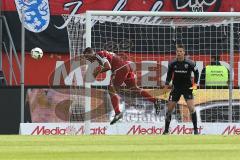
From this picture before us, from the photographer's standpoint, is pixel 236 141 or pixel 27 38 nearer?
pixel 236 141

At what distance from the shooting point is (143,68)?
70.6 feet

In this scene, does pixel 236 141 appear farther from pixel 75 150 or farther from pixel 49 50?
pixel 49 50

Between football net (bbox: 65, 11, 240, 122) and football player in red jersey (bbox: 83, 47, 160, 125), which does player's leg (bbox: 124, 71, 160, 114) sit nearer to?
football player in red jersey (bbox: 83, 47, 160, 125)

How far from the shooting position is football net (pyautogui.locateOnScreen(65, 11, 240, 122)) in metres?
19.9

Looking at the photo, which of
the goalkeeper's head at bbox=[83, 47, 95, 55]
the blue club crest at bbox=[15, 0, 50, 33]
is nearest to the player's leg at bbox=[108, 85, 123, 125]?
the goalkeeper's head at bbox=[83, 47, 95, 55]

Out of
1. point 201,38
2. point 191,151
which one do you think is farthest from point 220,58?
point 191,151

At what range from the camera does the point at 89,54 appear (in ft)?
63.1

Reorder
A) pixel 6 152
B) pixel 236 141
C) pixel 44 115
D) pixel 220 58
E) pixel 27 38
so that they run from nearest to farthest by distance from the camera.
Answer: pixel 6 152 → pixel 236 141 → pixel 44 115 → pixel 220 58 → pixel 27 38

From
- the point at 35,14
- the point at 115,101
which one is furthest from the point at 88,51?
the point at 35,14

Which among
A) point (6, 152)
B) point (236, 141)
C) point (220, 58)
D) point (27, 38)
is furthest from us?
point (27, 38)

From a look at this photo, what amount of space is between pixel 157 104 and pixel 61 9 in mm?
6083

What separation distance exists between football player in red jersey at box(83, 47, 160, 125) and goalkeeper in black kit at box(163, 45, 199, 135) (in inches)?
69.3

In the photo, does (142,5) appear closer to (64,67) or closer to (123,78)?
(64,67)

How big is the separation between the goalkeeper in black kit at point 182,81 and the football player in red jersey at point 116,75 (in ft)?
5.77
